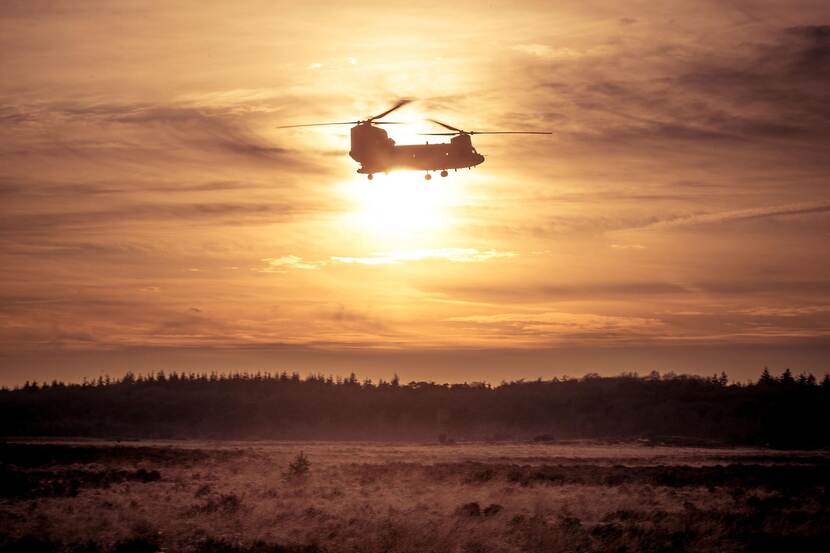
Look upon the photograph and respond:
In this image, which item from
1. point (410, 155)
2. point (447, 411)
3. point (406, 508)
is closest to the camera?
point (406, 508)

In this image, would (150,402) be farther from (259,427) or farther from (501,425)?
(501,425)

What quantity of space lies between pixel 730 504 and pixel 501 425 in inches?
4333

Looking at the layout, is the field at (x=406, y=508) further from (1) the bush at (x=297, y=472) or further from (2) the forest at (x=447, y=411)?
(2) the forest at (x=447, y=411)

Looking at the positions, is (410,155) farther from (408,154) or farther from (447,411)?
(447,411)

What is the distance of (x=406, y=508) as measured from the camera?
35.3m

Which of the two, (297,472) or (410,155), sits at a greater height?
(410,155)

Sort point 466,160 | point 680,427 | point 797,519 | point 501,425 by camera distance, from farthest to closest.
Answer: point 501,425 → point 680,427 → point 466,160 → point 797,519

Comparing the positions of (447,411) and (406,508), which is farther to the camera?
(447,411)

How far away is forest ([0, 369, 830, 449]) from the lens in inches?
4739

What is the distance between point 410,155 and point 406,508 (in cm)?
2025

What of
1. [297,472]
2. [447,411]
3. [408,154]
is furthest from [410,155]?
[447,411]

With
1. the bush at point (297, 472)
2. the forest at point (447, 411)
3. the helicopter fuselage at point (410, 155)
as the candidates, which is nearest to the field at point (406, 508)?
the bush at point (297, 472)

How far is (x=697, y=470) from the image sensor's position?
54.0 meters

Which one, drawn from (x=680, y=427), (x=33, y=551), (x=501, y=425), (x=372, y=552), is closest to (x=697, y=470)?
(x=372, y=552)
